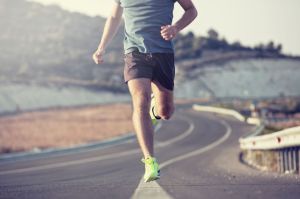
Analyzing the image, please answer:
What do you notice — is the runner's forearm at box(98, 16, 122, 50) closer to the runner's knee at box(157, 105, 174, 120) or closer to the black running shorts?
the black running shorts

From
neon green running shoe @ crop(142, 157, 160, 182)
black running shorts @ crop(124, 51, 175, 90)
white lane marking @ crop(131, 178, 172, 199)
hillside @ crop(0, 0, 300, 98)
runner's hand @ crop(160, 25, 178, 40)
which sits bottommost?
hillside @ crop(0, 0, 300, 98)

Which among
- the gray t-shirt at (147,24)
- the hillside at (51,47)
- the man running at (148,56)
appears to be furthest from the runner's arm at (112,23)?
the hillside at (51,47)

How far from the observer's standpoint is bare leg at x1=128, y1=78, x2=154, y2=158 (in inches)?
228

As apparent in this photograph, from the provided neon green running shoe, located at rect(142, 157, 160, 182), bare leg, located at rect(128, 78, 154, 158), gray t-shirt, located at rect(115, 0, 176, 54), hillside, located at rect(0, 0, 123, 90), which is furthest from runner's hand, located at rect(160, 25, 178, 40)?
hillside, located at rect(0, 0, 123, 90)

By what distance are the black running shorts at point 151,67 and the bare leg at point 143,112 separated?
0.33 feet

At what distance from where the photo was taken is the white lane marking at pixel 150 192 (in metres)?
5.40

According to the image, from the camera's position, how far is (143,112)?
5.84m

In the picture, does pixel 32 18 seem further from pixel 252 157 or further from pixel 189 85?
Result: pixel 252 157

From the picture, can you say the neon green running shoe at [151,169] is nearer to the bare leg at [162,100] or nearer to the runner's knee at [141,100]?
the runner's knee at [141,100]

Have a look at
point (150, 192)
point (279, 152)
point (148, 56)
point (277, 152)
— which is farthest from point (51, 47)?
point (150, 192)

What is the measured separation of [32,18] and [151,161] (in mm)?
175711

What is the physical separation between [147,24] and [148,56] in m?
0.36

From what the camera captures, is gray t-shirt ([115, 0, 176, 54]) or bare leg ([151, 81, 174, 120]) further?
bare leg ([151, 81, 174, 120])

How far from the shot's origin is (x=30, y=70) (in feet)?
334
